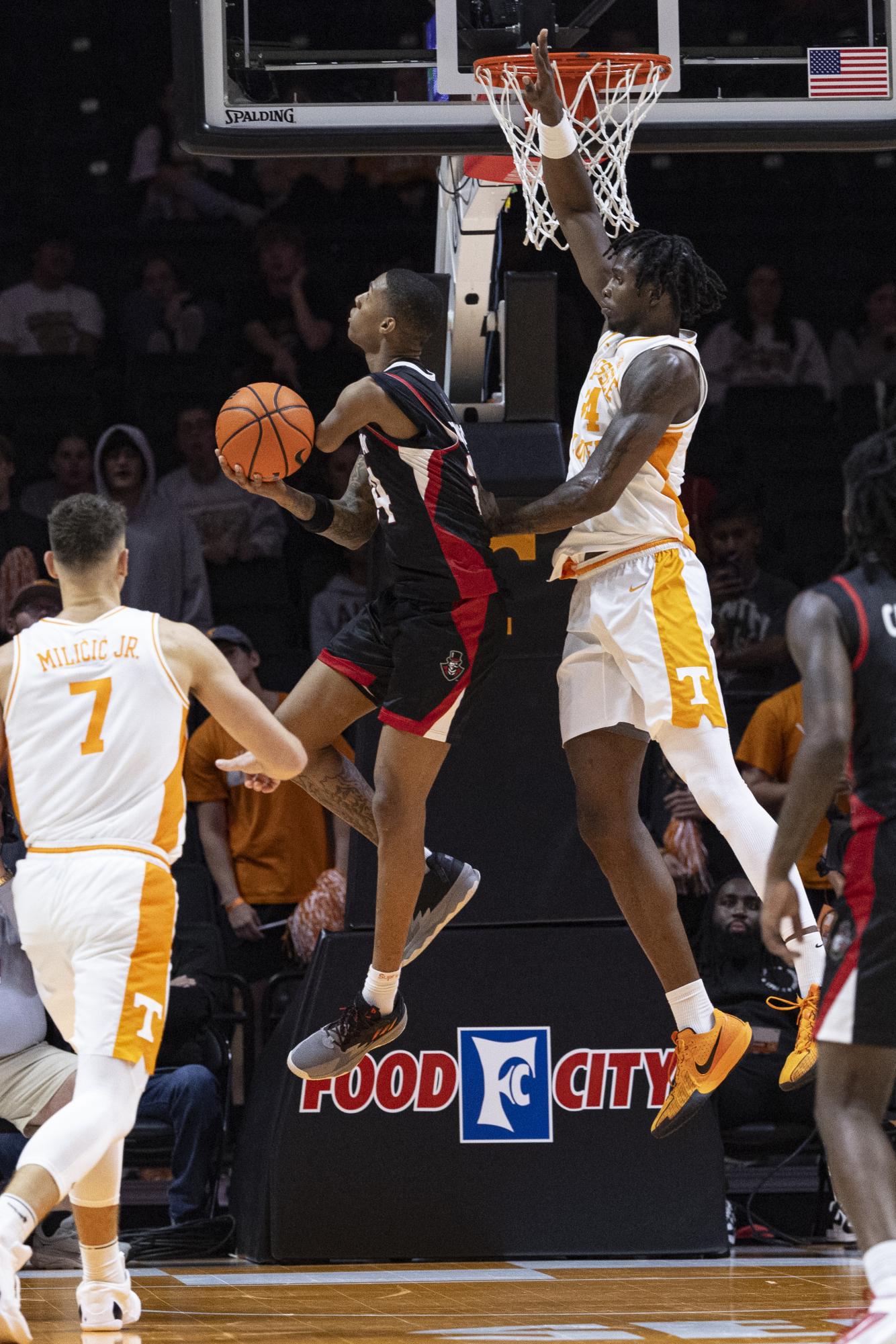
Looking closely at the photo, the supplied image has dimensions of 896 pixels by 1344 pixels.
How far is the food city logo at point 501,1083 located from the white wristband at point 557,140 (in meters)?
3.29

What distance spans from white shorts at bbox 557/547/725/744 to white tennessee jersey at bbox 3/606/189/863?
1.27 meters

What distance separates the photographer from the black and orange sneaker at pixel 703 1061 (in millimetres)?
5637

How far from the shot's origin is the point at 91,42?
1326cm

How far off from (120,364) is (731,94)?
5.90 metres

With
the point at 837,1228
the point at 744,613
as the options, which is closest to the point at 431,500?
the point at 837,1228

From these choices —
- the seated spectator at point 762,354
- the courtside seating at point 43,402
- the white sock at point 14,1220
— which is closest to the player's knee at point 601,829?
the white sock at point 14,1220

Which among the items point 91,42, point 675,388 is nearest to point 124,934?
point 675,388

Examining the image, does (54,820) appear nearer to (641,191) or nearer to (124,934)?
(124,934)

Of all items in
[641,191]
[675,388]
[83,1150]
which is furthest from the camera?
[641,191]

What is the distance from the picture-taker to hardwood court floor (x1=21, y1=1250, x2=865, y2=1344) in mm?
5430

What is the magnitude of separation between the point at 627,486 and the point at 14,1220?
2.71 m

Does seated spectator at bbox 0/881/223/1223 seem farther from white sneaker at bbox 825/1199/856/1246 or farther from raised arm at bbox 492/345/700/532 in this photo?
raised arm at bbox 492/345/700/532

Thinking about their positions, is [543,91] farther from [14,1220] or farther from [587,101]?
[14,1220]

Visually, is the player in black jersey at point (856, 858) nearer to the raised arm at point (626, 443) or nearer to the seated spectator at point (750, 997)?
the raised arm at point (626, 443)
